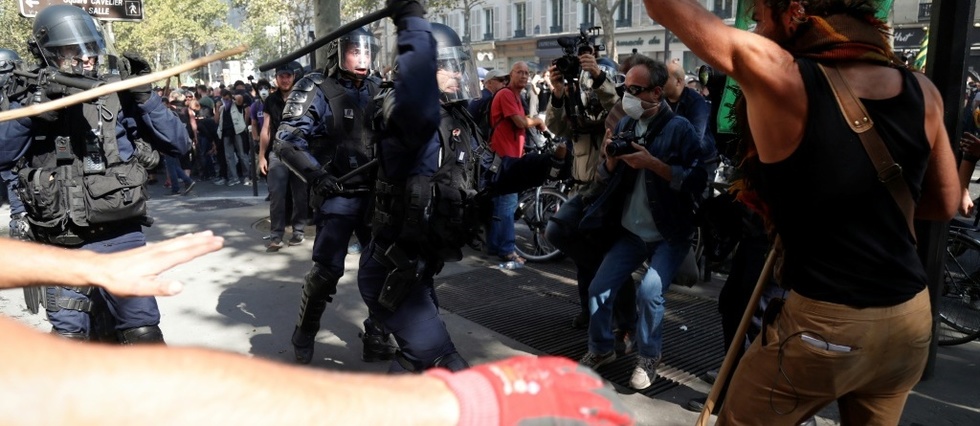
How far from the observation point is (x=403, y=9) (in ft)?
9.68

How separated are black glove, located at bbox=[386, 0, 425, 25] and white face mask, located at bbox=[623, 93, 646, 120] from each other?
1629 mm

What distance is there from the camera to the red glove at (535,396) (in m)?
0.97

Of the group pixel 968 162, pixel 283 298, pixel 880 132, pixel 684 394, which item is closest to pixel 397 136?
pixel 880 132

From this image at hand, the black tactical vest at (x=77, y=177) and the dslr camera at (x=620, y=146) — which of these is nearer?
the black tactical vest at (x=77, y=177)

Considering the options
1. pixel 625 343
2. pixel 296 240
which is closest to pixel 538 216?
pixel 296 240

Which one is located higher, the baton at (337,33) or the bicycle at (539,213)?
the baton at (337,33)

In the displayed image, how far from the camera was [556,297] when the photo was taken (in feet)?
19.7

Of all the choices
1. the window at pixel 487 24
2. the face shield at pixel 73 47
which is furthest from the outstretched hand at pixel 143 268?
the window at pixel 487 24

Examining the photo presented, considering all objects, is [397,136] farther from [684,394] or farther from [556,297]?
[556,297]

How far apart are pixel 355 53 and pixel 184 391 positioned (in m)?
4.26

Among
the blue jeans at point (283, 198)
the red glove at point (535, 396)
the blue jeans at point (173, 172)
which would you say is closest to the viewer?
the red glove at point (535, 396)

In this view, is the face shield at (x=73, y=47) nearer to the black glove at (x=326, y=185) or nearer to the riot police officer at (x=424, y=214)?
the black glove at (x=326, y=185)

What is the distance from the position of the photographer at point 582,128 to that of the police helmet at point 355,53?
4.55 ft

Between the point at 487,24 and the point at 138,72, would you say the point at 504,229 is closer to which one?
the point at 138,72
